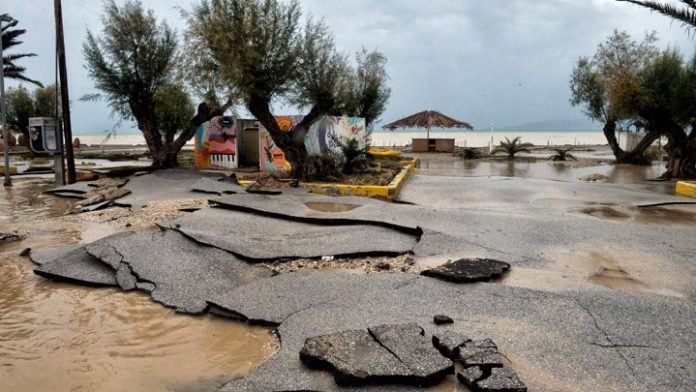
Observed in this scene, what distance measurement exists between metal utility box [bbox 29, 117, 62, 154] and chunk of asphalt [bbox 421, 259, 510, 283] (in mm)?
14239

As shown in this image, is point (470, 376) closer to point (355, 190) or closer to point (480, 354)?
point (480, 354)

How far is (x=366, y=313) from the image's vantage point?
13.9 feet

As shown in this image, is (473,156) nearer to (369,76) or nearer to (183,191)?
(369,76)

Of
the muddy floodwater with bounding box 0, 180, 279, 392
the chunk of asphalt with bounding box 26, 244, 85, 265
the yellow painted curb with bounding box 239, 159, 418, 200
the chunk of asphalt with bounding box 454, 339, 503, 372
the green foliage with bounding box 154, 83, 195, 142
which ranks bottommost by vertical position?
the muddy floodwater with bounding box 0, 180, 279, 392

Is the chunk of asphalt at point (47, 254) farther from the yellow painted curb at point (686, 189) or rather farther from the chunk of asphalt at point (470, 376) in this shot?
the yellow painted curb at point (686, 189)

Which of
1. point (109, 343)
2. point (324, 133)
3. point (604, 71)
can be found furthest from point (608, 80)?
point (109, 343)

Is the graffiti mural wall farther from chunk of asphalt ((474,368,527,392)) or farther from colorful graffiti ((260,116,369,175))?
chunk of asphalt ((474,368,527,392))

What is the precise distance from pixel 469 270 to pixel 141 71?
1612 cm

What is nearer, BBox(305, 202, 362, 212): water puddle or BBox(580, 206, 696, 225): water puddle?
BBox(580, 206, 696, 225): water puddle

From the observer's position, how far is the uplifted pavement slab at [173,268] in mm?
4961

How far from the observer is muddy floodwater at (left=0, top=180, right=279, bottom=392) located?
3.47 meters

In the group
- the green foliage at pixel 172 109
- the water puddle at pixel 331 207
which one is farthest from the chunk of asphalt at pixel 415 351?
the green foliage at pixel 172 109

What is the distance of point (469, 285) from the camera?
493cm

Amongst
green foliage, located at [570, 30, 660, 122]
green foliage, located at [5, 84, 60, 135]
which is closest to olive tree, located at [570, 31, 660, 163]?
green foliage, located at [570, 30, 660, 122]
